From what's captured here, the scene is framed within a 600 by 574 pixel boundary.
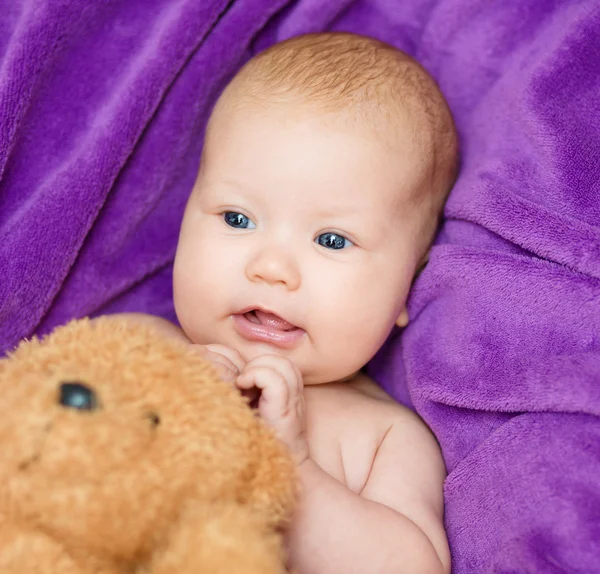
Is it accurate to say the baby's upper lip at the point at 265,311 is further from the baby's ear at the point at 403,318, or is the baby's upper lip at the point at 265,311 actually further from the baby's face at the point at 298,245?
the baby's ear at the point at 403,318

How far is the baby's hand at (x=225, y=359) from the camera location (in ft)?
3.15

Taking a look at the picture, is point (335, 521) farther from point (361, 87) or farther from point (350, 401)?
point (361, 87)

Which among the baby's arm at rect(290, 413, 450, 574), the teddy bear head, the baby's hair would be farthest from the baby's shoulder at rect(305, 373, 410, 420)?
the teddy bear head

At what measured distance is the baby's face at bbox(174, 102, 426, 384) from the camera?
1161 mm

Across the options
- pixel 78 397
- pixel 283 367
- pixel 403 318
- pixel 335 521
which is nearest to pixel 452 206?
pixel 403 318

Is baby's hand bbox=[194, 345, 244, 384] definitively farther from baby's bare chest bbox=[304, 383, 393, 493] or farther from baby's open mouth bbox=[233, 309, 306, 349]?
baby's bare chest bbox=[304, 383, 393, 493]

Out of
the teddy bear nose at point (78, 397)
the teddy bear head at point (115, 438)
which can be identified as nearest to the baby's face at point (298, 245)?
the teddy bear head at point (115, 438)

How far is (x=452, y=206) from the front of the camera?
51.9 inches

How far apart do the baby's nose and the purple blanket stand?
0.29 meters

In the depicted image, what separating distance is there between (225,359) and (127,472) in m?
0.38

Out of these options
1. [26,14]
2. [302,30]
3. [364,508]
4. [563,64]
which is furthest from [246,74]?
[364,508]

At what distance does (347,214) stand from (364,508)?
1.52 ft

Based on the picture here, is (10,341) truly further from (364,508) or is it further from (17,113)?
(364,508)

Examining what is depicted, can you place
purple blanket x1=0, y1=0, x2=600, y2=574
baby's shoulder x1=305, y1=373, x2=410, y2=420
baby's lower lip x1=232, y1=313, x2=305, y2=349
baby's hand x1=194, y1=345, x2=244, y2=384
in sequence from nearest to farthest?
baby's hand x1=194, y1=345, x2=244, y2=384 < purple blanket x1=0, y1=0, x2=600, y2=574 < baby's lower lip x1=232, y1=313, x2=305, y2=349 < baby's shoulder x1=305, y1=373, x2=410, y2=420
